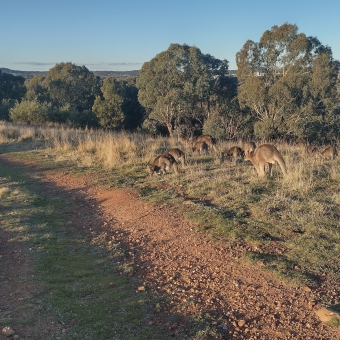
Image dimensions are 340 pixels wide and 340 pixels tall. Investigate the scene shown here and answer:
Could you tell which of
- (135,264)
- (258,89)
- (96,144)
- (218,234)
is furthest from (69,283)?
(258,89)

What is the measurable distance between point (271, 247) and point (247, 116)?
22.9 m

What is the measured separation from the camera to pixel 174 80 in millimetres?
29109

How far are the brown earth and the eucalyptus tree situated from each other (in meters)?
20.8

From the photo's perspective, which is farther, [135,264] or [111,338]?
[135,264]

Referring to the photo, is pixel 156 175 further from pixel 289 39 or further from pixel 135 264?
pixel 289 39

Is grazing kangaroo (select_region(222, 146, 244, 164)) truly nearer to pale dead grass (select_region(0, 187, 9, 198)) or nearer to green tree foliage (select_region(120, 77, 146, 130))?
pale dead grass (select_region(0, 187, 9, 198))

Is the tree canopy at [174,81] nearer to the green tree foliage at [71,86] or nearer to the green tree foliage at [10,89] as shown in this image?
the green tree foliage at [71,86]

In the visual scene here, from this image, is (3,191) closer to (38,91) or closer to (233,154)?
(233,154)

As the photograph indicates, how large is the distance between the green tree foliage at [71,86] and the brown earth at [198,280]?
134 ft

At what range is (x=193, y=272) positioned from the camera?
232 inches

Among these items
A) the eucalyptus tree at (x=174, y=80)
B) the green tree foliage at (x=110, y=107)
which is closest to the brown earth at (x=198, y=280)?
the eucalyptus tree at (x=174, y=80)

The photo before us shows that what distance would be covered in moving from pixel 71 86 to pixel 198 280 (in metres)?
46.0

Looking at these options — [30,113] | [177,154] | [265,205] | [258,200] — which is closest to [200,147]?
[177,154]

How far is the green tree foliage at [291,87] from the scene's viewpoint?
2467 centimetres
